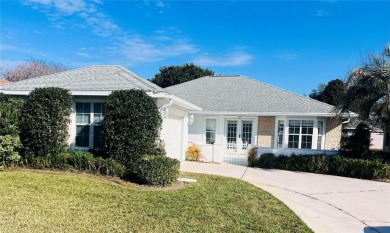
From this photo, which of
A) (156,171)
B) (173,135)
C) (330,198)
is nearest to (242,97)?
(173,135)

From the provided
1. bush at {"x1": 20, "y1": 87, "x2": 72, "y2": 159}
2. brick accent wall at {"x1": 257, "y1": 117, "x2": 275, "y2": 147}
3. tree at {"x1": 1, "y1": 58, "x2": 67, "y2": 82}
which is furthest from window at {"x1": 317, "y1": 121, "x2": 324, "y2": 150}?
tree at {"x1": 1, "y1": 58, "x2": 67, "y2": 82}

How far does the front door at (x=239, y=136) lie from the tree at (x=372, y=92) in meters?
6.32

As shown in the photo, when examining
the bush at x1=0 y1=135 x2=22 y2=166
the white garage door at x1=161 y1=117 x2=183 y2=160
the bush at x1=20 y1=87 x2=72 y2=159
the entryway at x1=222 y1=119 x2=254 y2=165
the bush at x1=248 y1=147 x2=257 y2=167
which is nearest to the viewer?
the bush at x1=0 y1=135 x2=22 y2=166

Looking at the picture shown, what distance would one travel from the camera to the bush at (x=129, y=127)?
10688mm

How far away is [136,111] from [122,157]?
1.75m

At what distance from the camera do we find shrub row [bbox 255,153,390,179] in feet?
44.0

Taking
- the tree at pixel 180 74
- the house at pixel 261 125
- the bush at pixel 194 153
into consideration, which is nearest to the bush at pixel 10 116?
the house at pixel 261 125

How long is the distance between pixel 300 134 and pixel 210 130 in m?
5.73

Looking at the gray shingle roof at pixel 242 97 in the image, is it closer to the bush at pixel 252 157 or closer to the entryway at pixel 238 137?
the entryway at pixel 238 137

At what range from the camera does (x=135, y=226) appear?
5934 mm

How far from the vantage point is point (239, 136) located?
64.3ft

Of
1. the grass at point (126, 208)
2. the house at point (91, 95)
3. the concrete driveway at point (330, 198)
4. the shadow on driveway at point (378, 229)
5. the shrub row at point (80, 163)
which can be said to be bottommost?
the concrete driveway at point (330, 198)

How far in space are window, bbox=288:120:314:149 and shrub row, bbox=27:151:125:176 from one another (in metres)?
12.0

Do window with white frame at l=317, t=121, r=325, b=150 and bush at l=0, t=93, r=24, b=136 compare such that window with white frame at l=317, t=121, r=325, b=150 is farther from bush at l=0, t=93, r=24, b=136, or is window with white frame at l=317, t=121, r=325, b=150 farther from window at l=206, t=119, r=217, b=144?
bush at l=0, t=93, r=24, b=136
